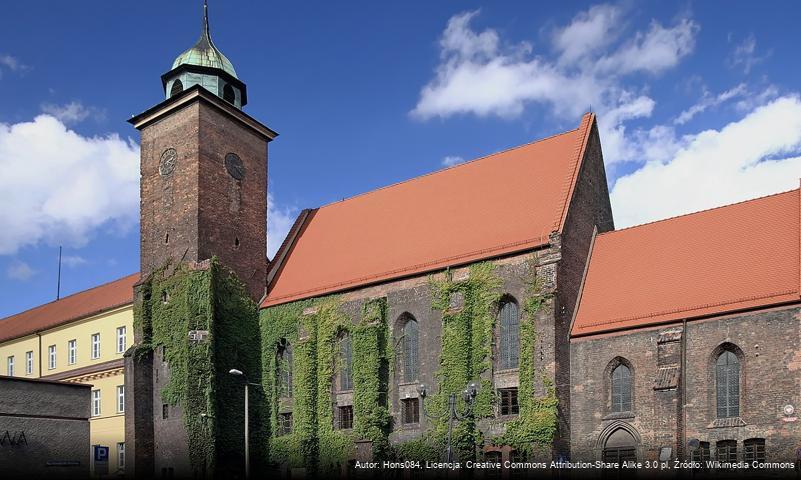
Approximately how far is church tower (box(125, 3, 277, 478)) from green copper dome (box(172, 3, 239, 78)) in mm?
72

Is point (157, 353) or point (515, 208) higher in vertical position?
point (515, 208)

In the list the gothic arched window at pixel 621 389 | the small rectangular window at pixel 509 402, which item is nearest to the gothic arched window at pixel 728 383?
the gothic arched window at pixel 621 389

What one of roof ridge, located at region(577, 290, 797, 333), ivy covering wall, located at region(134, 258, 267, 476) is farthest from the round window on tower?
roof ridge, located at region(577, 290, 797, 333)

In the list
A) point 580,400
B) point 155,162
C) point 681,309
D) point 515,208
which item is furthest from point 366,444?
point 155,162

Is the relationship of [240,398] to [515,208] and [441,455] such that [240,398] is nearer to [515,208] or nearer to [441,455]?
[441,455]

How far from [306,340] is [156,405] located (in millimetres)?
7111

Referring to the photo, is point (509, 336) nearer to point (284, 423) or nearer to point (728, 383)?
point (728, 383)

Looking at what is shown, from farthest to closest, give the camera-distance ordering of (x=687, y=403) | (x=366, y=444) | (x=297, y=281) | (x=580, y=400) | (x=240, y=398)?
(x=297, y=281) < (x=240, y=398) < (x=366, y=444) < (x=580, y=400) < (x=687, y=403)

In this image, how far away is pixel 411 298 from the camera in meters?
32.7

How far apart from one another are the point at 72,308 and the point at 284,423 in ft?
58.1

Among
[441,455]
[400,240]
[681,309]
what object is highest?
[400,240]

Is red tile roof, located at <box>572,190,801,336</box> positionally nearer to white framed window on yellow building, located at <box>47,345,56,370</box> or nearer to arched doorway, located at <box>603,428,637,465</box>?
arched doorway, located at <box>603,428,637,465</box>

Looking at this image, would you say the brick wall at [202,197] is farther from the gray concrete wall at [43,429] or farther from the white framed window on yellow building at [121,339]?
the gray concrete wall at [43,429]

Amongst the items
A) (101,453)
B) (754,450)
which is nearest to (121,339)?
(101,453)
